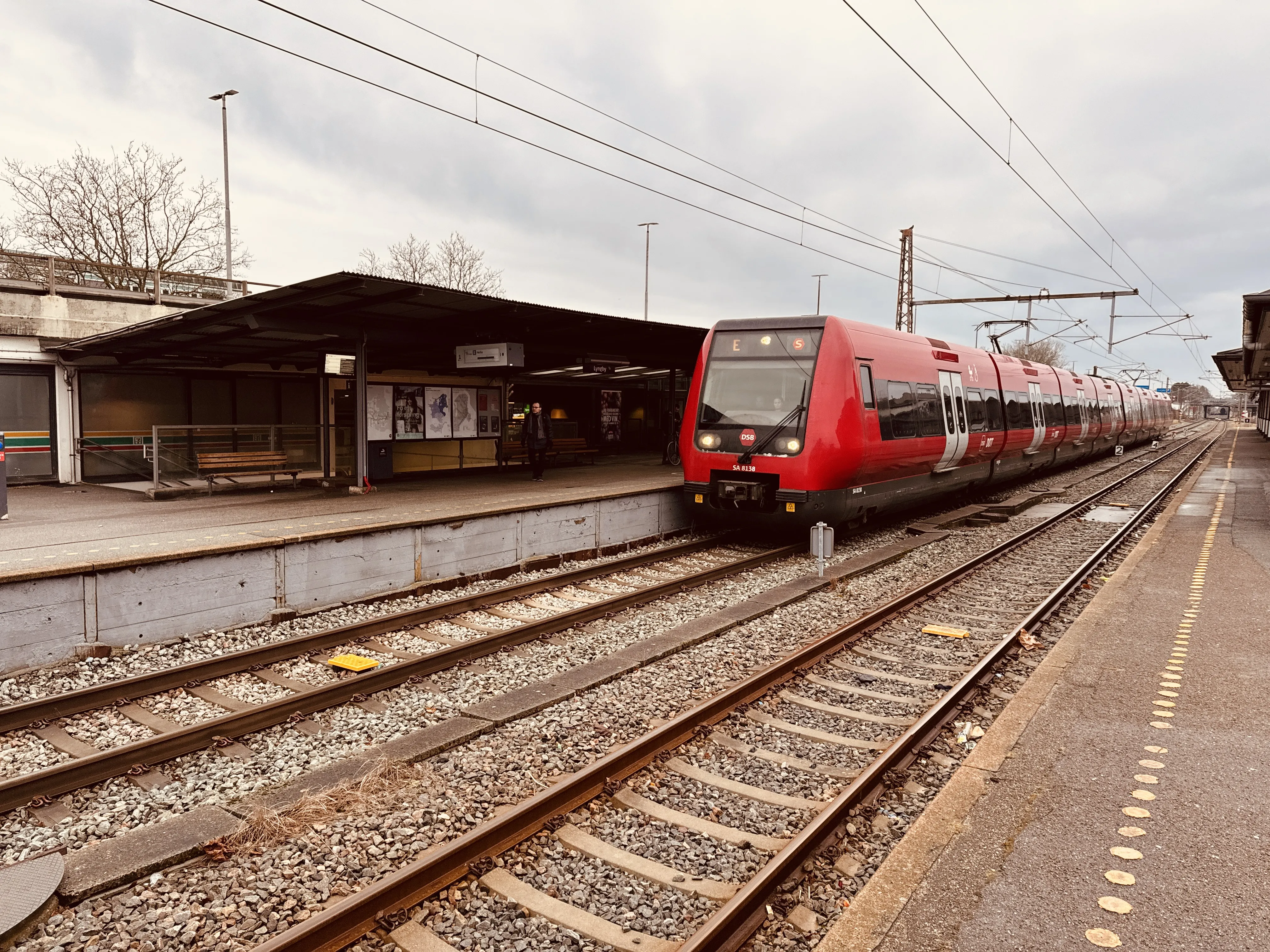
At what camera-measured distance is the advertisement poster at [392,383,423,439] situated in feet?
51.3

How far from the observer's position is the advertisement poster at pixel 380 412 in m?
15.0

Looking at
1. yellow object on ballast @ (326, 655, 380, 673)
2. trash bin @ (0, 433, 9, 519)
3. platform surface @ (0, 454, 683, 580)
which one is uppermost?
trash bin @ (0, 433, 9, 519)

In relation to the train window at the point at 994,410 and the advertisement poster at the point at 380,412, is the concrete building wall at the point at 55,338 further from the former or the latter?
the train window at the point at 994,410

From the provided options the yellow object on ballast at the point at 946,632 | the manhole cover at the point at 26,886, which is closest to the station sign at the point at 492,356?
the yellow object on ballast at the point at 946,632

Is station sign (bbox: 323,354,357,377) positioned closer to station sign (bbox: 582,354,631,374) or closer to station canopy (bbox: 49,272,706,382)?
station canopy (bbox: 49,272,706,382)

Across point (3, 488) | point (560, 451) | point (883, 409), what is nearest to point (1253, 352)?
point (883, 409)

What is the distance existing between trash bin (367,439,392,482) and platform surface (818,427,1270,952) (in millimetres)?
12086

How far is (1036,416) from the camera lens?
1931 centimetres

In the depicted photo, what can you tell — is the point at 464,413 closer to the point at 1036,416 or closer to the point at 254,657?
the point at 254,657

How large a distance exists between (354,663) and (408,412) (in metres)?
9.91

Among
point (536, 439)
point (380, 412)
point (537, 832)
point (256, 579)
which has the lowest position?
point (537, 832)

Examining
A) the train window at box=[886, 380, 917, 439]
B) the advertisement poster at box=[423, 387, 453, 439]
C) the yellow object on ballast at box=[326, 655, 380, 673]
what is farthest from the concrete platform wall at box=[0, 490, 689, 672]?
the advertisement poster at box=[423, 387, 453, 439]

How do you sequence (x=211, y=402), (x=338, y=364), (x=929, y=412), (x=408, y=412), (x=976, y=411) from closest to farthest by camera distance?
(x=929, y=412), (x=338, y=364), (x=976, y=411), (x=211, y=402), (x=408, y=412)

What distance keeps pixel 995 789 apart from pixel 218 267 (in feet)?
109
